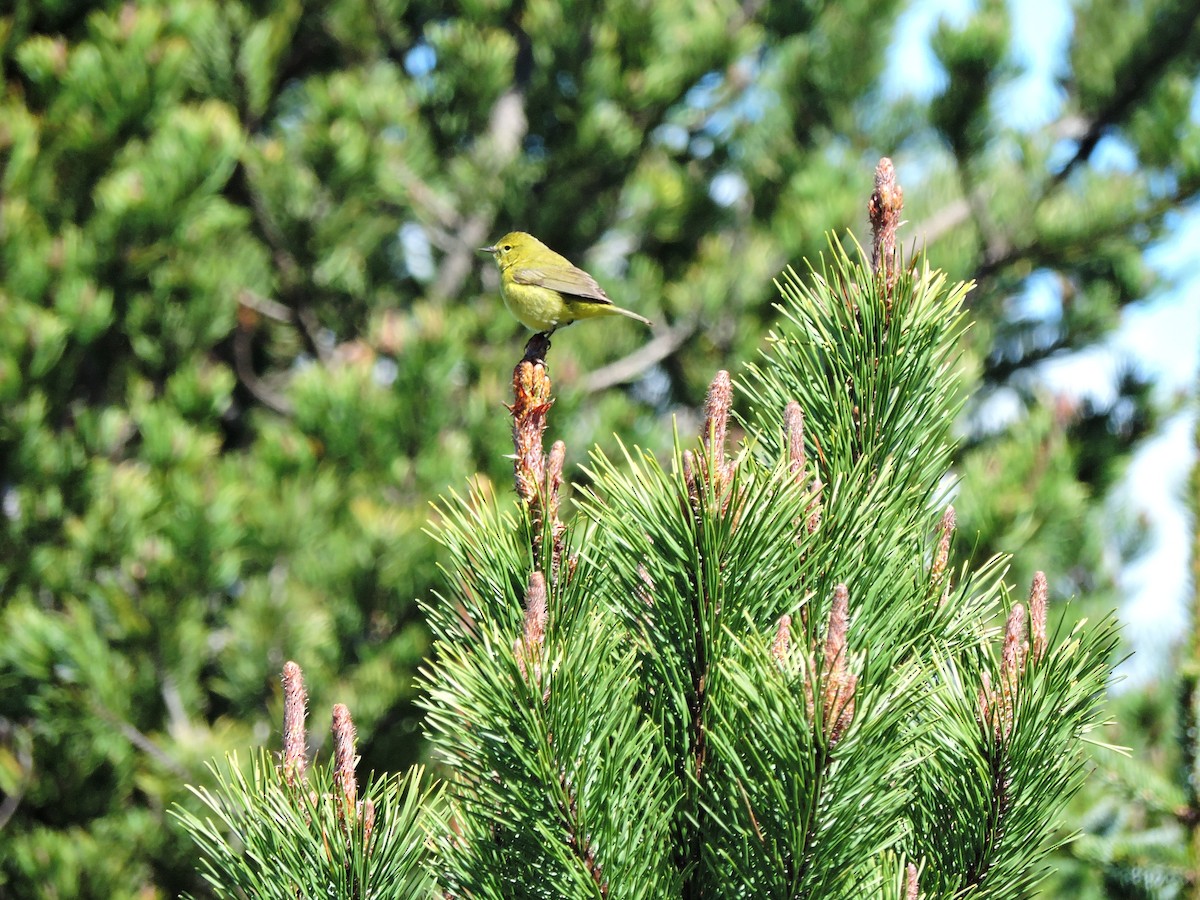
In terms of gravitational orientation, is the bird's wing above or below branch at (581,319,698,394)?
below

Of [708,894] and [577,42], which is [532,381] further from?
[577,42]

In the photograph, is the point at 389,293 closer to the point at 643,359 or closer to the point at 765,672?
the point at 643,359

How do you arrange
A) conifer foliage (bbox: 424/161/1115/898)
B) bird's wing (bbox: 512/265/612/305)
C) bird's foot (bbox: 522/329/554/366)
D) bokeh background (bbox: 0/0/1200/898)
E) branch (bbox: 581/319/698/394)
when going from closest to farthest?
conifer foliage (bbox: 424/161/1115/898)
bird's foot (bbox: 522/329/554/366)
bird's wing (bbox: 512/265/612/305)
bokeh background (bbox: 0/0/1200/898)
branch (bbox: 581/319/698/394)

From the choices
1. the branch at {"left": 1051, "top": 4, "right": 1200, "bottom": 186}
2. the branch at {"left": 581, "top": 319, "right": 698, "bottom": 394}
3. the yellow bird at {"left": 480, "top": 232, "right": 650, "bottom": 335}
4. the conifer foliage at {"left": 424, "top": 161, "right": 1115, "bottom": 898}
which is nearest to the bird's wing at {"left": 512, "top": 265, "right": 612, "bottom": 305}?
the yellow bird at {"left": 480, "top": 232, "right": 650, "bottom": 335}

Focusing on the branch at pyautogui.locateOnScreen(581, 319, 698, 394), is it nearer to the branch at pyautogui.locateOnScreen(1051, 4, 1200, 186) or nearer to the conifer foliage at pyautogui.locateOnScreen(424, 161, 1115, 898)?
the branch at pyautogui.locateOnScreen(1051, 4, 1200, 186)

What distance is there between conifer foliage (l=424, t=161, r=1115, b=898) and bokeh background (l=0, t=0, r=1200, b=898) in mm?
1924

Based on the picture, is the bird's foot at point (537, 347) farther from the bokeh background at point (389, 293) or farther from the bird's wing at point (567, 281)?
the bokeh background at point (389, 293)

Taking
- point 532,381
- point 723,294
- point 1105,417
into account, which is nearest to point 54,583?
point 723,294

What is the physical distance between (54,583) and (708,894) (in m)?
3.12

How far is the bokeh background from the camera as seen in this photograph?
3504 millimetres

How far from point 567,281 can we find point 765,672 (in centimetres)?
211

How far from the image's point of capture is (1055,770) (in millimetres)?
1011

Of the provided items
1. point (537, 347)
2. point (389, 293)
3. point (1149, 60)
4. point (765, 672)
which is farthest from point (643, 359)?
point (765, 672)

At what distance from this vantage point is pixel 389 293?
4.75 metres
